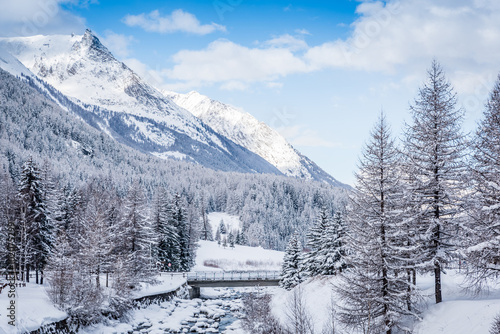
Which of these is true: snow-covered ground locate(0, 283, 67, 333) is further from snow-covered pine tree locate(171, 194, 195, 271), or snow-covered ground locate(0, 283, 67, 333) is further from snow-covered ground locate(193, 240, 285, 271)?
snow-covered ground locate(193, 240, 285, 271)

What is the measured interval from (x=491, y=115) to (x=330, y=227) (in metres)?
25.9

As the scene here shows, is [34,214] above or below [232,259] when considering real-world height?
above

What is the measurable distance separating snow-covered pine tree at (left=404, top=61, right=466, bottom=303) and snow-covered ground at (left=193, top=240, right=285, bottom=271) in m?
61.1

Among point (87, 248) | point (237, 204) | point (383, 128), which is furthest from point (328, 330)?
point (237, 204)

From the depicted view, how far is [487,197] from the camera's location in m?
17.9

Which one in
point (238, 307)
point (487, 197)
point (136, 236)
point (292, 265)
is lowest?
point (238, 307)

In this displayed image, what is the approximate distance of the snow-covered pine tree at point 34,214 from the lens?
3638 cm

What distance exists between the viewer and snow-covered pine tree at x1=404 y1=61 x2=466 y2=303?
20.2 metres

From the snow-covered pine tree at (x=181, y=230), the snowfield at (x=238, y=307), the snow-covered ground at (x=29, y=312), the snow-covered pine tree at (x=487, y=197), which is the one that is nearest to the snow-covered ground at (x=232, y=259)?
the snow-covered pine tree at (x=181, y=230)

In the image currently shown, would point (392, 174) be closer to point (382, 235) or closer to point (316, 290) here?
point (382, 235)

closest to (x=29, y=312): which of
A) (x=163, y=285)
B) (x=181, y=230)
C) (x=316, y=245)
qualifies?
(x=163, y=285)

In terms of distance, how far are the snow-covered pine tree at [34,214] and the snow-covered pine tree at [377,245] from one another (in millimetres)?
30747

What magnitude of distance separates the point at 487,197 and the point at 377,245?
18.8ft

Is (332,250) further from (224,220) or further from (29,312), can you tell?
(224,220)
